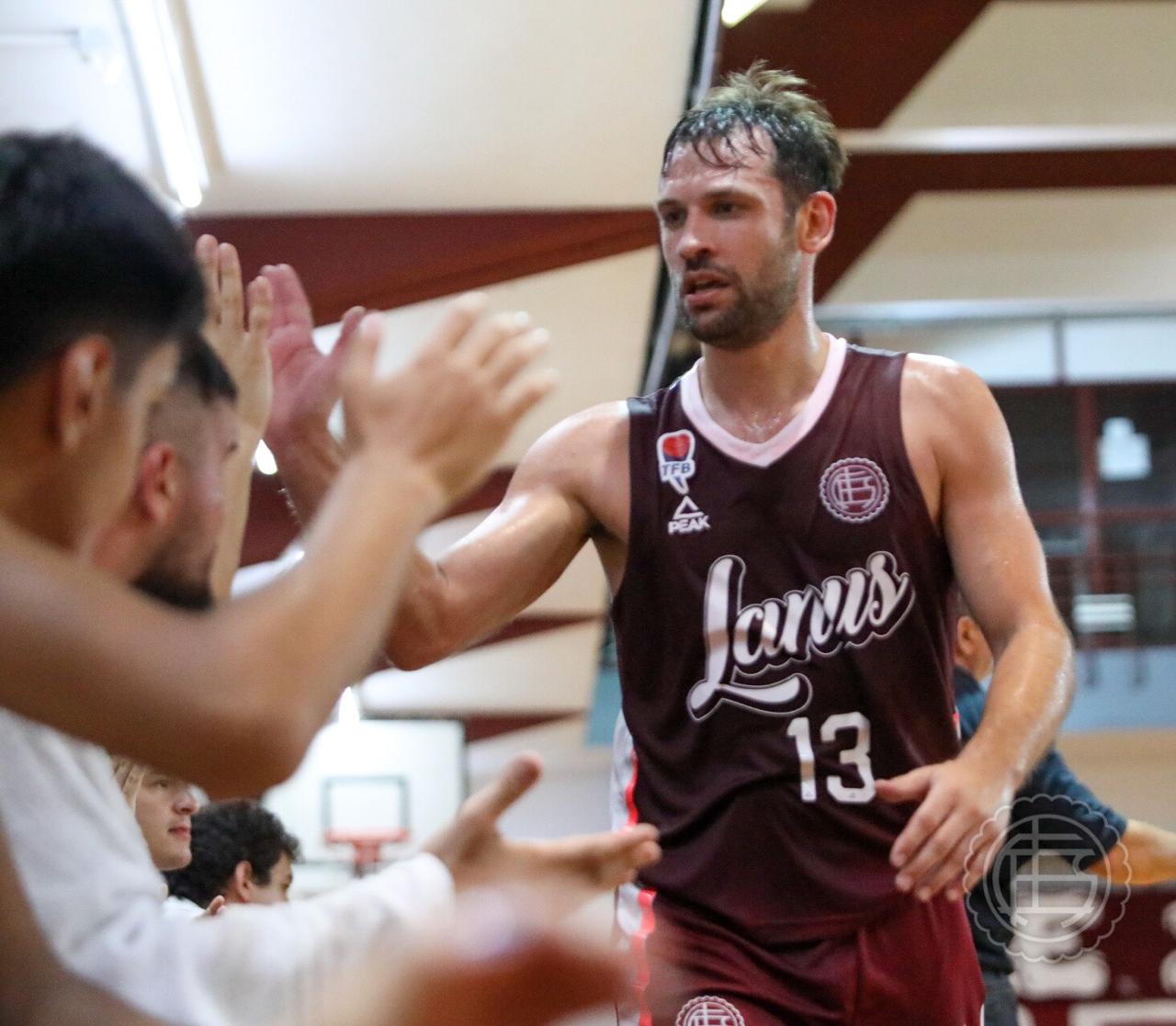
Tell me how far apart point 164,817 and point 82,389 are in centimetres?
279

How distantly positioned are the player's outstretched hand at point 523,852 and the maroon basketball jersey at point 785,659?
1.19 meters

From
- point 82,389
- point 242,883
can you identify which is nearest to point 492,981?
point 82,389

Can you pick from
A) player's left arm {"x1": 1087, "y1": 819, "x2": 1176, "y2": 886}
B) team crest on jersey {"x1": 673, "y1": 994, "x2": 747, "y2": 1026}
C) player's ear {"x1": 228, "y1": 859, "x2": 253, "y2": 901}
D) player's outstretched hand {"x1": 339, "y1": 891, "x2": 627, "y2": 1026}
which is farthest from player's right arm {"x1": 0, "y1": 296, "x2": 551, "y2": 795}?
player's ear {"x1": 228, "y1": 859, "x2": 253, "y2": 901}

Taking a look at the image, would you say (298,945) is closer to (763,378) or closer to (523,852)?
(523,852)

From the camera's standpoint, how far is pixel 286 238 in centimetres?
766

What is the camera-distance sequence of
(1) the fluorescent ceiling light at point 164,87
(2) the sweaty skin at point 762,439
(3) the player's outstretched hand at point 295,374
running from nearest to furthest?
(3) the player's outstretched hand at point 295,374, (2) the sweaty skin at point 762,439, (1) the fluorescent ceiling light at point 164,87

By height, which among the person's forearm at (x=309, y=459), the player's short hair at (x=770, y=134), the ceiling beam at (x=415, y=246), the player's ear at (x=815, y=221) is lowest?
the person's forearm at (x=309, y=459)

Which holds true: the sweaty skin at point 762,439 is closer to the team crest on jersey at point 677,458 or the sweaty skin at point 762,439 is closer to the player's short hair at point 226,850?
the team crest on jersey at point 677,458

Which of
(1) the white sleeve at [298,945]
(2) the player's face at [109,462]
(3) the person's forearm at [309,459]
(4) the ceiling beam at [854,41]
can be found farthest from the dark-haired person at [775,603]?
(4) the ceiling beam at [854,41]

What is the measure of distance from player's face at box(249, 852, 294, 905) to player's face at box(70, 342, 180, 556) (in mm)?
3843

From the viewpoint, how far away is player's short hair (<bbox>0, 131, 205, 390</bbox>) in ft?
4.97

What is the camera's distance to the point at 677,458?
343 centimetres

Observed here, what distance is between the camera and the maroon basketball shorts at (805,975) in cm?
304

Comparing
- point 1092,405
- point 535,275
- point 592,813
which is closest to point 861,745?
point 535,275
